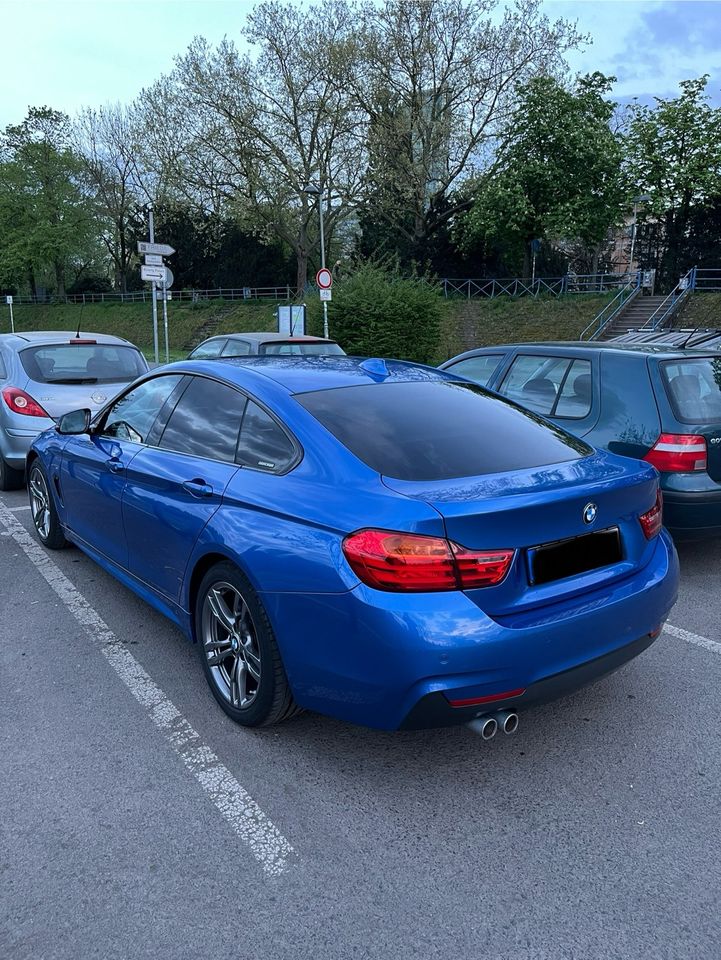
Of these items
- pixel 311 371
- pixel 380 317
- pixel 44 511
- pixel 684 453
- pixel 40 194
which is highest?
pixel 40 194

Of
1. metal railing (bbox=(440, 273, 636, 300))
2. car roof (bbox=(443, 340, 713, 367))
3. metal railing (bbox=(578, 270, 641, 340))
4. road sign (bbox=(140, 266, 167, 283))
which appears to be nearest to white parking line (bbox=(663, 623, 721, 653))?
car roof (bbox=(443, 340, 713, 367))

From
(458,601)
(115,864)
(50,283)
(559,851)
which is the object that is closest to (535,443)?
(458,601)

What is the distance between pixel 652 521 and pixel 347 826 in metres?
1.71

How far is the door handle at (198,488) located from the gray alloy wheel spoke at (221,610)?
16.0 inches

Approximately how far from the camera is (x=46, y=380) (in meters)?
7.12

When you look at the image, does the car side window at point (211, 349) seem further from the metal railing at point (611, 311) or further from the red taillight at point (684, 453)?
the metal railing at point (611, 311)

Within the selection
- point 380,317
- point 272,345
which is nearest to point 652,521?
point 272,345

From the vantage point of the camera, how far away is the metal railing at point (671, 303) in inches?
1051

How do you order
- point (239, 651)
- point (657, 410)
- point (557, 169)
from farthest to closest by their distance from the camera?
point (557, 169) < point (657, 410) < point (239, 651)

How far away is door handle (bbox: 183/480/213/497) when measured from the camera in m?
3.07

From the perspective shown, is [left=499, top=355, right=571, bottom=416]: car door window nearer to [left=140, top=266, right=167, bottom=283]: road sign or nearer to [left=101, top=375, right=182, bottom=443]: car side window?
[left=101, top=375, right=182, bottom=443]: car side window

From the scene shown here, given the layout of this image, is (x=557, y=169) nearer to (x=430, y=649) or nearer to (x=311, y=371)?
(x=311, y=371)

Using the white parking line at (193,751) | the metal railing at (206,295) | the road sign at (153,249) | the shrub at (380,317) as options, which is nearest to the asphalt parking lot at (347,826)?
the white parking line at (193,751)

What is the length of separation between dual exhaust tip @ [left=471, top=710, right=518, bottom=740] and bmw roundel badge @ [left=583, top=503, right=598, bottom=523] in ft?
2.41
